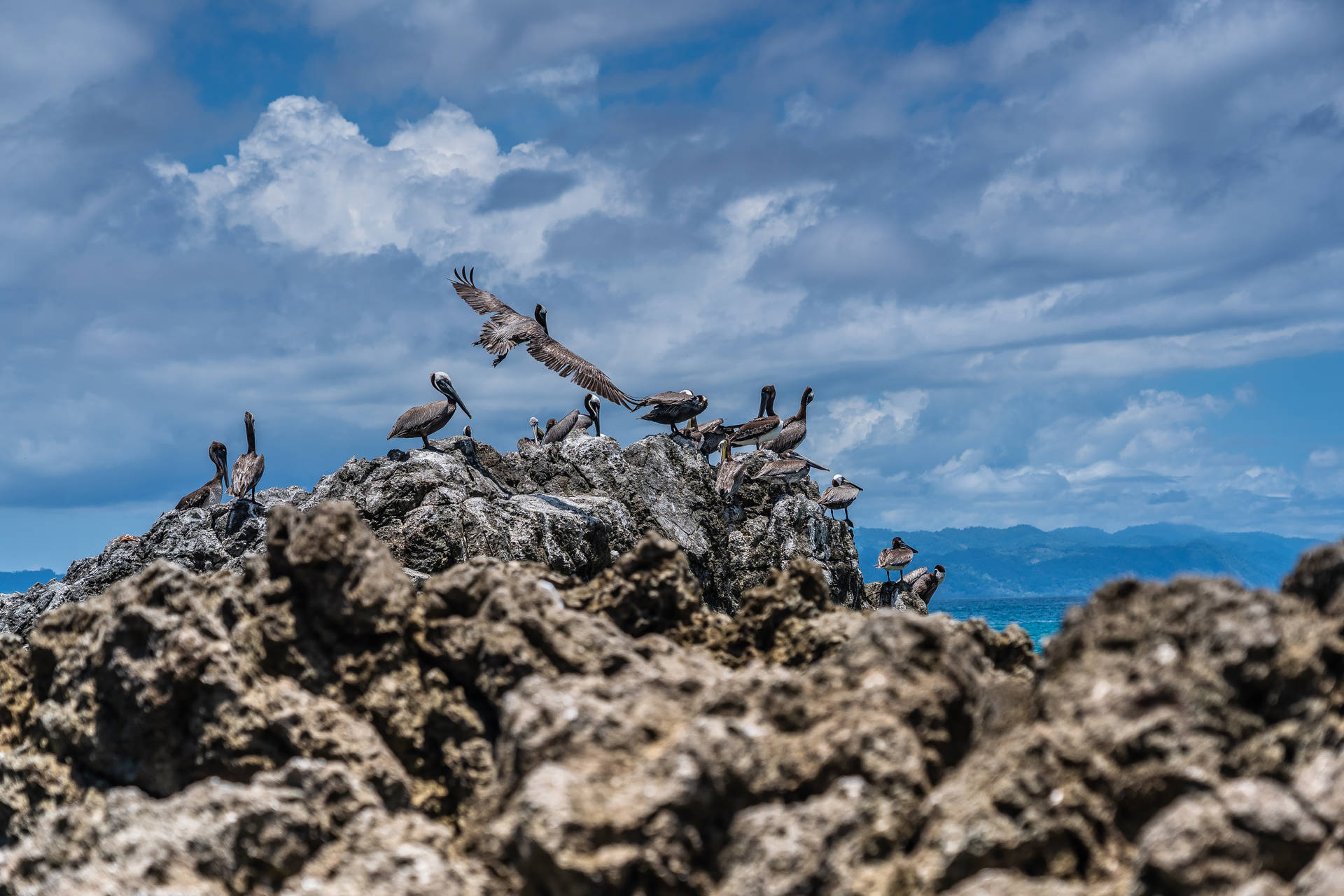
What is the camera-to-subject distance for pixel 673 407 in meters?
27.2

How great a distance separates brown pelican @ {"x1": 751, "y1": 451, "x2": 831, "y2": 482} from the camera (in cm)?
2600

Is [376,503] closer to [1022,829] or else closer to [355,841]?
[355,841]

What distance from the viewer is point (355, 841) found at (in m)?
5.79

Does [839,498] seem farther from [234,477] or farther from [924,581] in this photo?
[234,477]

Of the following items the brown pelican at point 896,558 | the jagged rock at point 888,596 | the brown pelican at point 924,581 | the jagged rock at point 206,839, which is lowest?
the jagged rock at point 206,839

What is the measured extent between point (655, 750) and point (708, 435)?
22489mm

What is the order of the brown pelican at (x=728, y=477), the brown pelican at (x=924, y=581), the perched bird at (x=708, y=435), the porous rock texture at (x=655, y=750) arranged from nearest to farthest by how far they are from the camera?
the porous rock texture at (x=655, y=750), the brown pelican at (x=728, y=477), the perched bird at (x=708, y=435), the brown pelican at (x=924, y=581)

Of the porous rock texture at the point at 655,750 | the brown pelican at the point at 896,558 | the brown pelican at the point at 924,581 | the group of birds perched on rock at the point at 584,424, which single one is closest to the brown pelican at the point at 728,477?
the group of birds perched on rock at the point at 584,424

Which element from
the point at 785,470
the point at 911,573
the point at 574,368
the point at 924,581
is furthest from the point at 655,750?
the point at 924,581

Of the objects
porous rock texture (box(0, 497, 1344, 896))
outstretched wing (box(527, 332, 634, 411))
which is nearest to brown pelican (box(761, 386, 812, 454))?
outstretched wing (box(527, 332, 634, 411))

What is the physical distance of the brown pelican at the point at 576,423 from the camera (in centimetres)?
2784

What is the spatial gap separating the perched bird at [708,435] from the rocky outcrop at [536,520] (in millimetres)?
1551

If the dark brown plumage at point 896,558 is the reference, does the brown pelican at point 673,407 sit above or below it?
above

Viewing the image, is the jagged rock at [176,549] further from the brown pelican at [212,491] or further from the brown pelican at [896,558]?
the brown pelican at [896,558]
